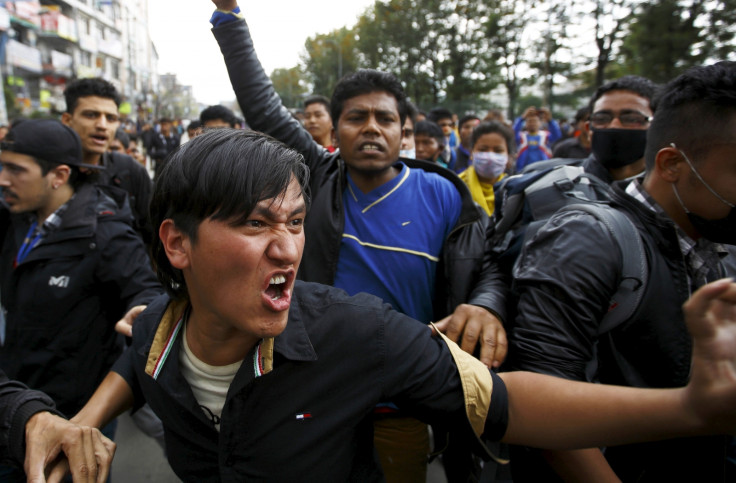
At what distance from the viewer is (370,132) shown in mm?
2326

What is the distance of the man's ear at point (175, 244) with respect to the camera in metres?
1.23

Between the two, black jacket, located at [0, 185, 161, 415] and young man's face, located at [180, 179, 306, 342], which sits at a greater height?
young man's face, located at [180, 179, 306, 342]

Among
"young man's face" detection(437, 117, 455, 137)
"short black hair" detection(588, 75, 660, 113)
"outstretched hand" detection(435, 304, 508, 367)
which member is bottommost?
"outstretched hand" detection(435, 304, 508, 367)

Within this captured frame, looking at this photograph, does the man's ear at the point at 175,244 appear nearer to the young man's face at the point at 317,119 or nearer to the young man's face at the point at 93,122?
the young man's face at the point at 93,122

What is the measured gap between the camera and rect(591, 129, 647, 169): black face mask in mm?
2439

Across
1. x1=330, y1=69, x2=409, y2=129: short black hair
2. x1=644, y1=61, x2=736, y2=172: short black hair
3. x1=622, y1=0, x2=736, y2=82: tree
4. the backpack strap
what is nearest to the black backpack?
the backpack strap

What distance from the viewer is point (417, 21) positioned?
32500 mm

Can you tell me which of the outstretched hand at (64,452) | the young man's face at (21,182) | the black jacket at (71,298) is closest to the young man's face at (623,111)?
the black jacket at (71,298)

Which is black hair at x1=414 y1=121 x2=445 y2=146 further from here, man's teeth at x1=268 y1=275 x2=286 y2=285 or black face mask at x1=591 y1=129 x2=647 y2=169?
man's teeth at x1=268 y1=275 x2=286 y2=285

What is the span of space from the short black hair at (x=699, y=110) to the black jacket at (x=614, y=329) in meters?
0.24

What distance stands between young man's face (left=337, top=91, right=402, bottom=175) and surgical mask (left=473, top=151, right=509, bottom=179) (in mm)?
2166

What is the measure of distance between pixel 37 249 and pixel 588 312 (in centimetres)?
225

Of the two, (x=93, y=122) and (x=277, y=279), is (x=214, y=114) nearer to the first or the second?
(x=93, y=122)

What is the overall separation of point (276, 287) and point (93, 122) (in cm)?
331
